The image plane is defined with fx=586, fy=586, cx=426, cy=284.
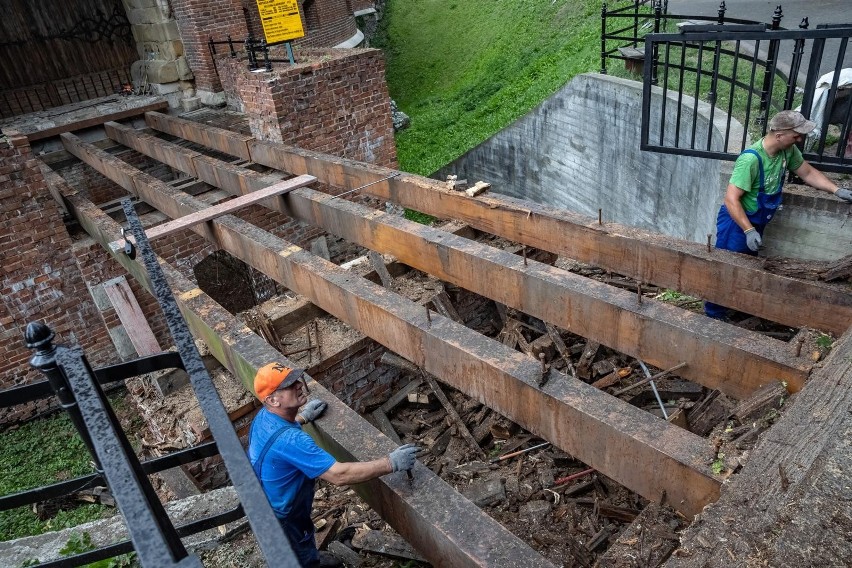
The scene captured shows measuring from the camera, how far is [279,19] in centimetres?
799

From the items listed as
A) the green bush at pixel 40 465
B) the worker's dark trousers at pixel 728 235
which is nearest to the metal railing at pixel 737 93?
the worker's dark trousers at pixel 728 235

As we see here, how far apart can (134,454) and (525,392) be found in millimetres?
1928

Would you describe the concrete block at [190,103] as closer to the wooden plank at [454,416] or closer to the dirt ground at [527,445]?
the dirt ground at [527,445]

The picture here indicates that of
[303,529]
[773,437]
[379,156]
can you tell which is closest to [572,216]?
[773,437]

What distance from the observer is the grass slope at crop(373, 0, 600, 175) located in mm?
13477

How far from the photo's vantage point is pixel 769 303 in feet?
11.5

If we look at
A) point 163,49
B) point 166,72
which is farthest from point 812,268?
point 163,49

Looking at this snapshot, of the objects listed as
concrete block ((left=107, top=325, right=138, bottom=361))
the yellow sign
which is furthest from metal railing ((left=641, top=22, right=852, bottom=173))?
concrete block ((left=107, top=325, right=138, bottom=361))

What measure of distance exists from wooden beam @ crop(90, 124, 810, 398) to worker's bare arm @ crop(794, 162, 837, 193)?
2.08 metres

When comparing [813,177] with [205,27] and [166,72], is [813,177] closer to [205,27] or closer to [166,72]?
[205,27]

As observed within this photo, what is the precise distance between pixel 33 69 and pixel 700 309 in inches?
520

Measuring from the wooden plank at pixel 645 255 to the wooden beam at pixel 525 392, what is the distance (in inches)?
49.2

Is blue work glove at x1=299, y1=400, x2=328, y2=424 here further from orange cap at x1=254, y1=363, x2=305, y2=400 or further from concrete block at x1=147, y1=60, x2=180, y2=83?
concrete block at x1=147, y1=60, x2=180, y2=83

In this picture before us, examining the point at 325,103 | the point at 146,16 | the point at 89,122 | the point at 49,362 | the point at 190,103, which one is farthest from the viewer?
the point at 190,103
